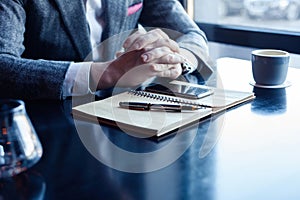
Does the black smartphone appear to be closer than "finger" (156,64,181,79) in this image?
Yes

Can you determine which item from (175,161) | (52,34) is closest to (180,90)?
(175,161)

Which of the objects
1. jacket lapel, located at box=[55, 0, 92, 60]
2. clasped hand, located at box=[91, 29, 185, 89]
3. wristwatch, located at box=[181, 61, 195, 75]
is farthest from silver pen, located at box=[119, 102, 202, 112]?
jacket lapel, located at box=[55, 0, 92, 60]

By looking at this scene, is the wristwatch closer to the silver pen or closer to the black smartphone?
the black smartphone

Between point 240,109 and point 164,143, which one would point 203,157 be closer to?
point 164,143

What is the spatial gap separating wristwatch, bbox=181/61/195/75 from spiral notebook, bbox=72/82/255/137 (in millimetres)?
161

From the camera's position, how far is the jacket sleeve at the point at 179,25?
47.3 inches

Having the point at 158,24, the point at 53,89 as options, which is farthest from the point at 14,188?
the point at 158,24

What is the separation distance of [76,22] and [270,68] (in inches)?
21.6

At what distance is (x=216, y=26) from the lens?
2098 mm

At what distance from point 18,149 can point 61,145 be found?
111 mm

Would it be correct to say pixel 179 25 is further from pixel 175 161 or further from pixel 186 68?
pixel 175 161

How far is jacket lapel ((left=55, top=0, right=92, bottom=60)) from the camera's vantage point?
3.76 feet

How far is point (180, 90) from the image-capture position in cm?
96

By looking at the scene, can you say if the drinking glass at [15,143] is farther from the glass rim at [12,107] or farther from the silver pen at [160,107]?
the silver pen at [160,107]
